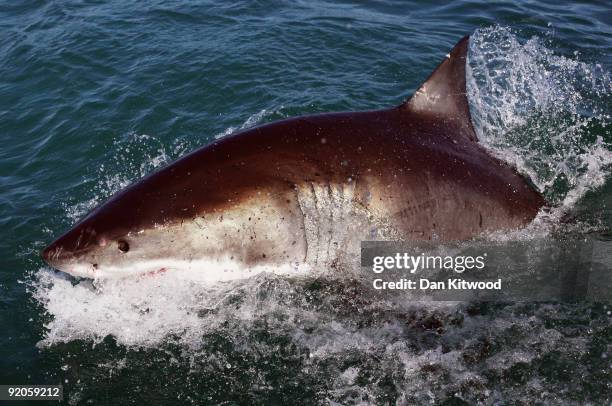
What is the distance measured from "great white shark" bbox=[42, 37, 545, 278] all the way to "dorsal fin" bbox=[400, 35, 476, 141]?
84 millimetres

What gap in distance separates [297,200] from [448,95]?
1.98m

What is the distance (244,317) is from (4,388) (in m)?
2.19

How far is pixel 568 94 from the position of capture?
33.3ft

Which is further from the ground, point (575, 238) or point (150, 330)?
point (575, 238)

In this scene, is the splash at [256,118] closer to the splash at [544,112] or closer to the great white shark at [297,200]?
the splash at [544,112]

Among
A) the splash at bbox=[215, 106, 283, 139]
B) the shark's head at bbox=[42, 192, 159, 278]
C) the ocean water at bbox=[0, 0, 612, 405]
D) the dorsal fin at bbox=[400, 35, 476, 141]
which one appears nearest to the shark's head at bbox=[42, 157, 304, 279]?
the shark's head at bbox=[42, 192, 159, 278]

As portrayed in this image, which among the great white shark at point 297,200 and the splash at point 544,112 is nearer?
the great white shark at point 297,200

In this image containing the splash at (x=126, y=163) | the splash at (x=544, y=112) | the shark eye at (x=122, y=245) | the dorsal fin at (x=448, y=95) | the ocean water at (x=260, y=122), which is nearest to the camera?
the shark eye at (x=122, y=245)

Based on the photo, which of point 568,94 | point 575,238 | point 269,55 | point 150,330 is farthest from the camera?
point 269,55

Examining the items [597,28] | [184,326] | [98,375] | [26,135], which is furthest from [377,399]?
[597,28]

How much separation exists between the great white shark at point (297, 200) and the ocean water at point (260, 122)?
0.38m

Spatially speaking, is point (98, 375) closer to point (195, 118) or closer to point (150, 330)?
point (150, 330)

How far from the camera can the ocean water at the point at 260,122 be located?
16.2 ft

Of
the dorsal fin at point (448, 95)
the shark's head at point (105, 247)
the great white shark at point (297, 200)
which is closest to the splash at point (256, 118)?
the dorsal fin at point (448, 95)
